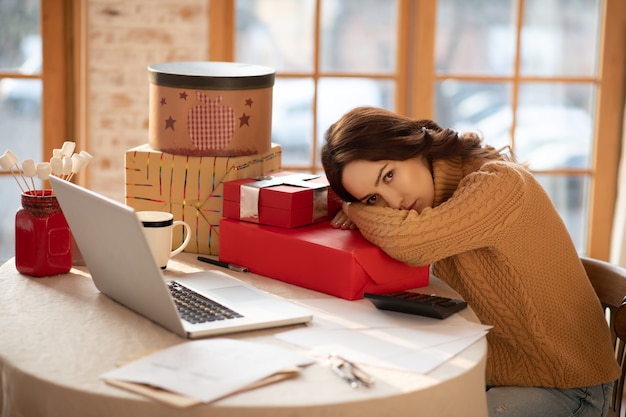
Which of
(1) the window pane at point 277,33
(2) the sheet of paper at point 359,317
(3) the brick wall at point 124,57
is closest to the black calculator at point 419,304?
(2) the sheet of paper at point 359,317

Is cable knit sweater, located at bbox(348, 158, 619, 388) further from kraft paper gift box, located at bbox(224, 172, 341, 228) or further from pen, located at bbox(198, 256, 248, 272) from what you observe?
pen, located at bbox(198, 256, 248, 272)

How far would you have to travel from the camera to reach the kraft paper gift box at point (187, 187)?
1984 millimetres

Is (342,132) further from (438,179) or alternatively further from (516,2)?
(516,2)

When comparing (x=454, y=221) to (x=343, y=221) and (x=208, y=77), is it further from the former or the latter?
(x=208, y=77)

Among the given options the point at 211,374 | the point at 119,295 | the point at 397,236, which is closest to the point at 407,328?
the point at 397,236

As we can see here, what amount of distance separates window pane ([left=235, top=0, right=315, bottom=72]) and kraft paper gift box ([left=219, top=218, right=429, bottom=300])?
1.60 metres

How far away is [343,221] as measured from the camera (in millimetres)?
1853

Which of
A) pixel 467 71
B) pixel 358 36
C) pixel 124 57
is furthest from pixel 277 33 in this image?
pixel 467 71

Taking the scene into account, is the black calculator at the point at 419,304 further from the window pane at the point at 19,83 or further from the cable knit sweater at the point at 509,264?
the window pane at the point at 19,83

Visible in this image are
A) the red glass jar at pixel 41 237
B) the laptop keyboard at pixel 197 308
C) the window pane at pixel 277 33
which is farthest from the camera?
the window pane at pixel 277 33

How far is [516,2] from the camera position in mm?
3414

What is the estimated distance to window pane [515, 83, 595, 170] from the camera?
351cm

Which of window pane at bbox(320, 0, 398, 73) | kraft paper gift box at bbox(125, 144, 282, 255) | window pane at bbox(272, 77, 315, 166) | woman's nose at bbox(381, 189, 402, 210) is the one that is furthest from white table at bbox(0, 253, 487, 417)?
window pane at bbox(320, 0, 398, 73)

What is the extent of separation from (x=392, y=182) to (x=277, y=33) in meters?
1.72
